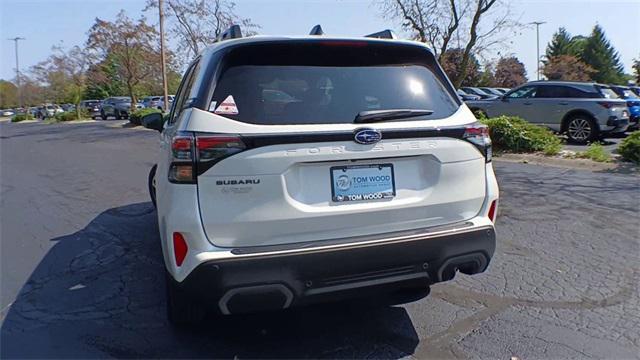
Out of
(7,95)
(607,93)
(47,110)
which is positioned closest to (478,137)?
(607,93)

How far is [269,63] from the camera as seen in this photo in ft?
9.09

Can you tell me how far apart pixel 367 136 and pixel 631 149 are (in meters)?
8.22

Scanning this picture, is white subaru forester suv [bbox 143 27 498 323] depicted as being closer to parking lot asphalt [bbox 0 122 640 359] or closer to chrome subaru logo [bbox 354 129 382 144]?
chrome subaru logo [bbox 354 129 382 144]

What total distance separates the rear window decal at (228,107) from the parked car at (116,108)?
34.4 m

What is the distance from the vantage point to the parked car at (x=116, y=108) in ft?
115

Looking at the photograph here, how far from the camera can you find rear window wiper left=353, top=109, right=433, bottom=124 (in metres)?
2.75

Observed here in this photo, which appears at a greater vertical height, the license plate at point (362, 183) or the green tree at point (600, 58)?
the green tree at point (600, 58)

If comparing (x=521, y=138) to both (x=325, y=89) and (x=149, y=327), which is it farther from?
(x=149, y=327)

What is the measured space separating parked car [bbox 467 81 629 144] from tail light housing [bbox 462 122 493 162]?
36.9 ft

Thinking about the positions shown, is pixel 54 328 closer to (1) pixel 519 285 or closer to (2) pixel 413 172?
(2) pixel 413 172

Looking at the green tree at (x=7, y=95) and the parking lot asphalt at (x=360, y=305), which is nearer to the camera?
the parking lot asphalt at (x=360, y=305)

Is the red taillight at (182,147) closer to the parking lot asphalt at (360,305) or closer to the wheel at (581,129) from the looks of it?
the parking lot asphalt at (360,305)

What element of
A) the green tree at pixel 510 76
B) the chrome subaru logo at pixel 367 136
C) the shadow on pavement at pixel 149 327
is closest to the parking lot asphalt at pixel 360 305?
the shadow on pavement at pixel 149 327

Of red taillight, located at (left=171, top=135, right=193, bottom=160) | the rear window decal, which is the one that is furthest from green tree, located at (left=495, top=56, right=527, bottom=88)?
red taillight, located at (left=171, top=135, right=193, bottom=160)
